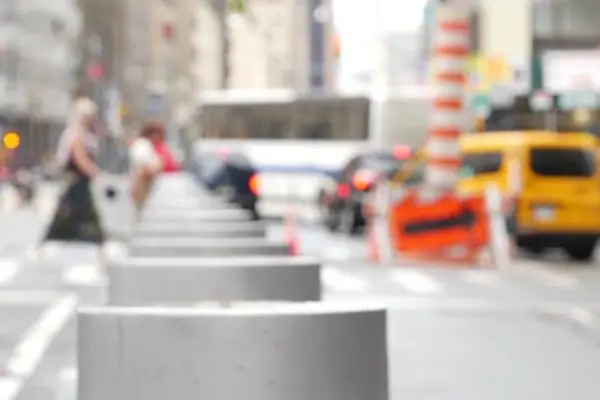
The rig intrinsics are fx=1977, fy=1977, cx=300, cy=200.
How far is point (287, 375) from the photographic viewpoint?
5.54 meters

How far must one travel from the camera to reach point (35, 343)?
1441cm

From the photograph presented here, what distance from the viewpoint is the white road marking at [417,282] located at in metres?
21.3

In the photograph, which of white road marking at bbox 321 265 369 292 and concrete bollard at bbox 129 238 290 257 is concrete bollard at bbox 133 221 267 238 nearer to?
concrete bollard at bbox 129 238 290 257

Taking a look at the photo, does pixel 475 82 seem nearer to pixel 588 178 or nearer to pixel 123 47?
pixel 588 178

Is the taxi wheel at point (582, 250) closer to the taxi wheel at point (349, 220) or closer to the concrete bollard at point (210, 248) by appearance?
the taxi wheel at point (349, 220)

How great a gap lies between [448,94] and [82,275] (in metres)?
10.1

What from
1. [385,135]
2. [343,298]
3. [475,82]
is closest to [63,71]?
[475,82]

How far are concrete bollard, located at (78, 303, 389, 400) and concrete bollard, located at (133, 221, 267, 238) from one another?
6243 mm

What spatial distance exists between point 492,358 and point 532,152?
50.1 feet

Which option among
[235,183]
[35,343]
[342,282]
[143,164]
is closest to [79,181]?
[342,282]

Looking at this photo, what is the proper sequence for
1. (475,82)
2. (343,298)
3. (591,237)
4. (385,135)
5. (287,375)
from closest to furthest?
(287,375) → (343,298) → (591,237) → (385,135) → (475,82)

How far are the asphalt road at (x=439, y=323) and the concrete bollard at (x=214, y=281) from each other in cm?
320

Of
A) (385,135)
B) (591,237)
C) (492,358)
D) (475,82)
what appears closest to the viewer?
(492,358)

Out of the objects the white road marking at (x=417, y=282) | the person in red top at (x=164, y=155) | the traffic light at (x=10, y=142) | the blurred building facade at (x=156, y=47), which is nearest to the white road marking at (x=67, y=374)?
the white road marking at (x=417, y=282)
